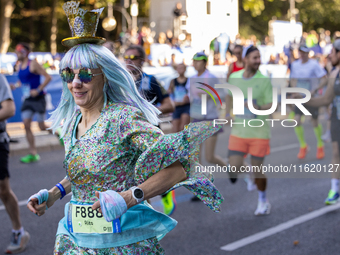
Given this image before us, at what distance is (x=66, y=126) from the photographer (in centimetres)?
273

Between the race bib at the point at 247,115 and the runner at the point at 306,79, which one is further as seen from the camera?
the runner at the point at 306,79

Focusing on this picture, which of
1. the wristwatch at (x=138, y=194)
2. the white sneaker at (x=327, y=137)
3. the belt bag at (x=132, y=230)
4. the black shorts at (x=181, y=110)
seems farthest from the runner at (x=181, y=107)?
the wristwatch at (x=138, y=194)

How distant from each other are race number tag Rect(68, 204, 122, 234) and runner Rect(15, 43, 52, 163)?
7.10 m

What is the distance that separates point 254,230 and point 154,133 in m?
3.48

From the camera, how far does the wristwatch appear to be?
7.18 ft

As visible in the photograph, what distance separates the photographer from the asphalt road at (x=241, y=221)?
4.96 m

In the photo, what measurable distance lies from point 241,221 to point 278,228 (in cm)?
46

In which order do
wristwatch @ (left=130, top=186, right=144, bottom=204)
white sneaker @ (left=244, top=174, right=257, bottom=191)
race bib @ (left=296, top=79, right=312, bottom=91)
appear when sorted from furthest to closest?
race bib @ (left=296, top=79, right=312, bottom=91)
white sneaker @ (left=244, top=174, right=257, bottom=191)
wristwatch @ (left=130, top=186, right=144, bottom=204)

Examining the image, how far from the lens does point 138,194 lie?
220 cm

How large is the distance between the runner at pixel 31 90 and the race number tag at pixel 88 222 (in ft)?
23.3

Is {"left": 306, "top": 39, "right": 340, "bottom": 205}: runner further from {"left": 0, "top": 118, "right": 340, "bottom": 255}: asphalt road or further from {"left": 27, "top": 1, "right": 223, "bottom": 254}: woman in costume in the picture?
{"left": 27, "top": 1, "right": 223, "bottom": 254}: woman in costume

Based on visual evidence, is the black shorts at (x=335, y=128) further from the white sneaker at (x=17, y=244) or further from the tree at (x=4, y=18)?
the tree at (x=4, y=18)

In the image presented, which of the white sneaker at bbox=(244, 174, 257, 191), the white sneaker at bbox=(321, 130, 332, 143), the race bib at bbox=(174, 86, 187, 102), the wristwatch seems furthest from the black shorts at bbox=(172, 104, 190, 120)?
the wristwatch

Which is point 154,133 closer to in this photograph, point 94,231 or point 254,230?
point 94,231
